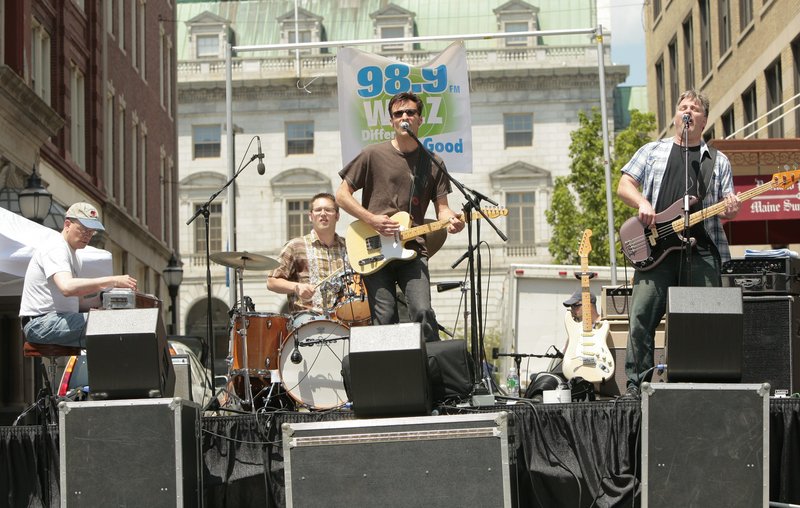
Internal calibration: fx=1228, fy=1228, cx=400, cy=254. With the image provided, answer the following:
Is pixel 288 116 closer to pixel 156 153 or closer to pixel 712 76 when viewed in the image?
pixel 156 153

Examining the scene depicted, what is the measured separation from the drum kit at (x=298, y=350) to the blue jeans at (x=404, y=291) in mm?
1262

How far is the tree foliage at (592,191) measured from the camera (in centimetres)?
3541

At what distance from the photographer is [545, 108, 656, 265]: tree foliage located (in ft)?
116

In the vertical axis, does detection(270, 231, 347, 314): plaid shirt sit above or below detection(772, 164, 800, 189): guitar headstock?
below

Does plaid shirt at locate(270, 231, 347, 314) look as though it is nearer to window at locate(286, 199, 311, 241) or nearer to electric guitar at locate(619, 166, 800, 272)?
electric guitar at locate(619, 166, 800, 272)

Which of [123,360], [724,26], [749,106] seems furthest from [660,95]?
[123,360]

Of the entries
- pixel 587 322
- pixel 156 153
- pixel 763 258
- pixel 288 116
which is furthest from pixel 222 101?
pixel 763 258

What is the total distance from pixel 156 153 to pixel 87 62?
28.0ft

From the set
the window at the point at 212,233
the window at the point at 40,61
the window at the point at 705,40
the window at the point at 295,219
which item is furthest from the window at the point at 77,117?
the window at the point at 295,219

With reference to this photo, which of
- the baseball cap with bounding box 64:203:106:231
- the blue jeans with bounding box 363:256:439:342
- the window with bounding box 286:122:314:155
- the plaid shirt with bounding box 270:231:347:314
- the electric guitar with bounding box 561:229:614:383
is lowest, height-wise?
the electric guitar with bounding box 561:229:614:383

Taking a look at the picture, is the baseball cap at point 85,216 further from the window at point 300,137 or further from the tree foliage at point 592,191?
the window at point 300,137

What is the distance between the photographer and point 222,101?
5500 cm

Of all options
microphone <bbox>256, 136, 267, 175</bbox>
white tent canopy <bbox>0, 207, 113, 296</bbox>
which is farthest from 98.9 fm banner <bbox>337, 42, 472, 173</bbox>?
white tent canopy <bbox>0, 207, 113, 296</bbox>

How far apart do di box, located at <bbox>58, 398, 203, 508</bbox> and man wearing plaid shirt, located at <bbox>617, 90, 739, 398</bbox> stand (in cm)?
297
